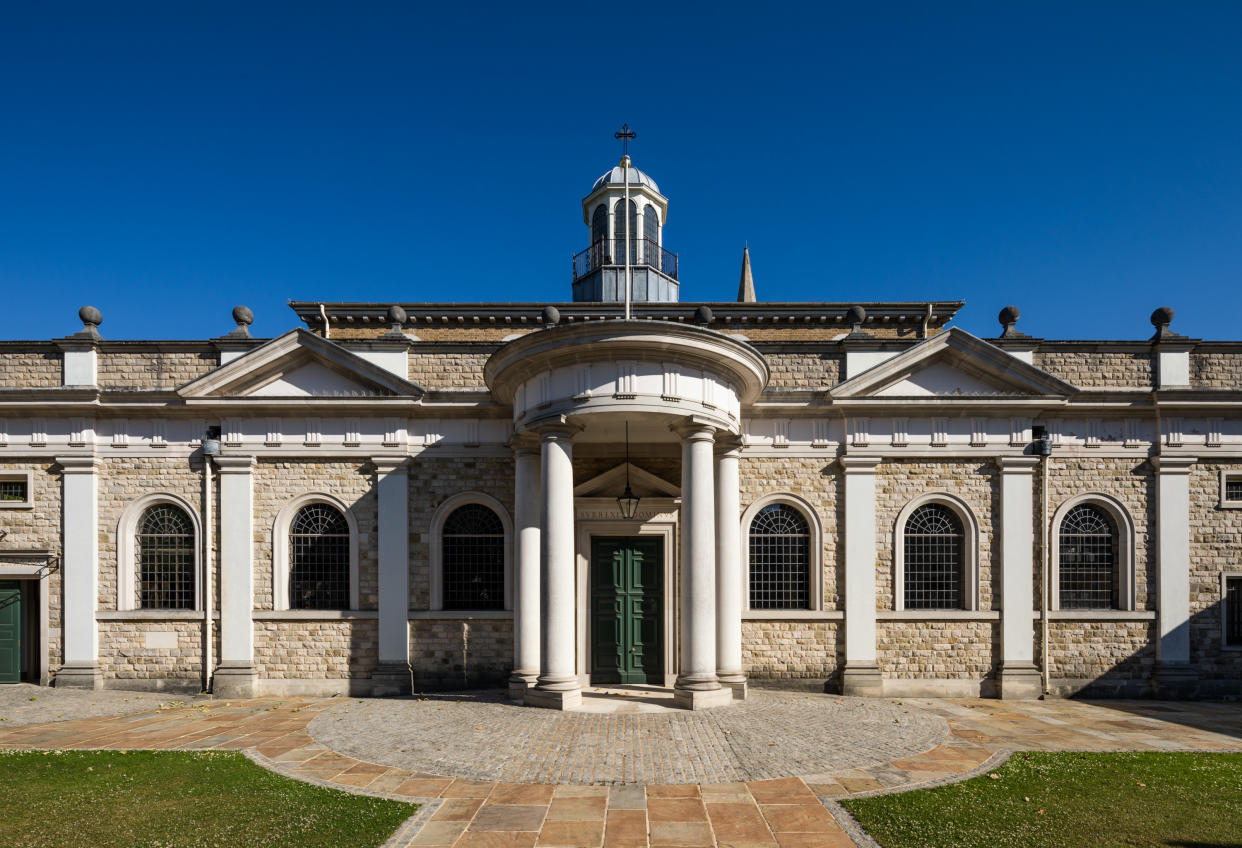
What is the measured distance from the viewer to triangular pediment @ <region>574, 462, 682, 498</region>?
41.2 ft

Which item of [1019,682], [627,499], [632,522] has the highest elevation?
[627,499]

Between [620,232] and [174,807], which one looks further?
[620,232]

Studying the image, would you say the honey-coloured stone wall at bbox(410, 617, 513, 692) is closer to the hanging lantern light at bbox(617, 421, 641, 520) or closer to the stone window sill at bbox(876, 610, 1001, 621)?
the hanging lantern light at bbox(617, 421, 641, 520)

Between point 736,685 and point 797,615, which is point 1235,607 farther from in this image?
point 736,685

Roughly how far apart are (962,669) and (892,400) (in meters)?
5.08

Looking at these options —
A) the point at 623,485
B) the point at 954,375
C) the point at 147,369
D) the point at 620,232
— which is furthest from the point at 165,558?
the point at 954,375

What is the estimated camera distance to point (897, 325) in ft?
58.8

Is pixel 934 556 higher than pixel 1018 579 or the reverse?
higher

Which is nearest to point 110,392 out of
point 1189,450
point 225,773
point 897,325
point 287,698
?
point 287,698

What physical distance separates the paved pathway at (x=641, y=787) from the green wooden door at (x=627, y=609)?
2934 mm

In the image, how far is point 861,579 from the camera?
1254cm

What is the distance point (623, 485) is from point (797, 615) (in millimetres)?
3976

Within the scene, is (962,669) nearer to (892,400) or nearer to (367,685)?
(892,400)

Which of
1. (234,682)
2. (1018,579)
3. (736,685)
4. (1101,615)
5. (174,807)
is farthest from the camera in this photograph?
(1101,615)
